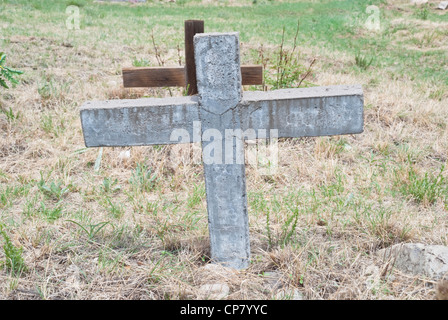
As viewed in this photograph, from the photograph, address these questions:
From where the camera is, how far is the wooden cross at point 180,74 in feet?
9.75

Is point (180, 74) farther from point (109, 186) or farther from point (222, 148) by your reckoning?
point (222, 148)

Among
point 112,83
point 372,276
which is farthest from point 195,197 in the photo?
point 112,83

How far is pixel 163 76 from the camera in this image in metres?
3.15

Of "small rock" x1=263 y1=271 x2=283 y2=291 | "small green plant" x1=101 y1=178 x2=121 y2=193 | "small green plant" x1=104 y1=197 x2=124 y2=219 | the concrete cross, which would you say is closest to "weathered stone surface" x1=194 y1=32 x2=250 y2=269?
the concrete cross

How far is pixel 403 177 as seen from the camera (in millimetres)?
3039

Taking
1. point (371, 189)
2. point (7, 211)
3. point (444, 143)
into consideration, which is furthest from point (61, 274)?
point (444, 143)

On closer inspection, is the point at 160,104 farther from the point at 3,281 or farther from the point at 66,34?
the point at 66,34

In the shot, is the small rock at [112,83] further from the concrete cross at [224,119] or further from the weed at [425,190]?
the weed at [425,190]

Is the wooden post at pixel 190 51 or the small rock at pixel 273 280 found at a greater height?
the wooden post at pixel 190 51

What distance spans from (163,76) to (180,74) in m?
0.15

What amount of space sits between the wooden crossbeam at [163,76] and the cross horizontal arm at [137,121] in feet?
3.24

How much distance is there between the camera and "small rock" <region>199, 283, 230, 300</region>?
1.99m

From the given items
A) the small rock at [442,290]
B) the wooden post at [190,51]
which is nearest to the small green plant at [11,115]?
the wooden post at [190,51]
